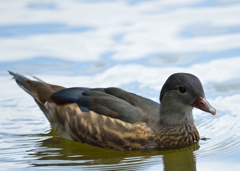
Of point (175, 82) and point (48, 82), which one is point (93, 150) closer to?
point (175, 82)

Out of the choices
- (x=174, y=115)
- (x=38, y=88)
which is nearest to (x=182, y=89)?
(x=174, y=115)

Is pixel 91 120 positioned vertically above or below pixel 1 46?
below

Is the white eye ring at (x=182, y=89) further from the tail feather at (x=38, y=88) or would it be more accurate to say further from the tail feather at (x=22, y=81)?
the tail feather at (x=22, y=81)

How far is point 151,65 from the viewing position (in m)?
16.0

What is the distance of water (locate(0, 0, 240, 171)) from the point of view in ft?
42.0

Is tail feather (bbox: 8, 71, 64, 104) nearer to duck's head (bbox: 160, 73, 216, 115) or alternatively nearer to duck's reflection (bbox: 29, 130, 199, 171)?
duck's reflection (bbox: 29, 130, 199, 171)

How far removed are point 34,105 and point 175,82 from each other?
3.04 m

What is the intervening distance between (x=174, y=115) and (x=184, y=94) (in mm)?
510

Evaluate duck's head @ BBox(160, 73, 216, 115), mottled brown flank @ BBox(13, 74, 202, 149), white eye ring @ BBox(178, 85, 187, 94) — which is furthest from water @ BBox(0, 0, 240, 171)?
white eye ring @ BBox(178, 85, 187, 94)

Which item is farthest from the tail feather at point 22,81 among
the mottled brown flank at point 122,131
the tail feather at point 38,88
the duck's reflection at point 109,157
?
the duck's reflection at point 109,157

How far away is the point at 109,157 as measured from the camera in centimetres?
1280

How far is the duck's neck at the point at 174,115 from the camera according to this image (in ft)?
43.5

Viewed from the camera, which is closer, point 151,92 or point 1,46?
point 151,92

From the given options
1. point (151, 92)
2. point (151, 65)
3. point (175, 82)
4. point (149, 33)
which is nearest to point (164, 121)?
point (175, 82)
